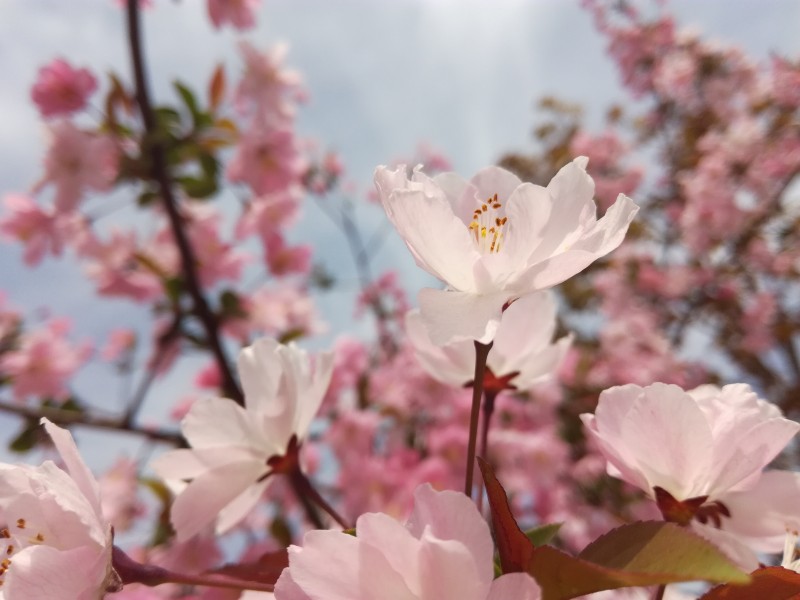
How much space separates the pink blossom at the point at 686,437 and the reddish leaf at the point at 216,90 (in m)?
1.51

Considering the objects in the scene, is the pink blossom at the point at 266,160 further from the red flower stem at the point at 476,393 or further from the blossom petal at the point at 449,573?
the blossom petal at the point at 449,573

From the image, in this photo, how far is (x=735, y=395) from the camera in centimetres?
37

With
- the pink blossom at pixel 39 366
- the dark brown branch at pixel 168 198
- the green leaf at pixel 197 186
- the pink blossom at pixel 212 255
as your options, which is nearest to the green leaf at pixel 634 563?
the dark brown branch at pixel 168 198

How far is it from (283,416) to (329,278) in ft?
10.1

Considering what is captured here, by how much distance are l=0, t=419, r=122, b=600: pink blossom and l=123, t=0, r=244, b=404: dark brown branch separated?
1.07m

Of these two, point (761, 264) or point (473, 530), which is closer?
point (473, 530)

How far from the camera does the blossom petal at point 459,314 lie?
0.33 metres

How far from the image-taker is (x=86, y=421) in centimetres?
144

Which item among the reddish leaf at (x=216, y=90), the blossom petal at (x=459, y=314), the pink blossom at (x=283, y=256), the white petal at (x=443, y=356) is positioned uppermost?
the reddish leaf at (x=216, y=90)

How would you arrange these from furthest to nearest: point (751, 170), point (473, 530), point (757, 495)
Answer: point (751, 170), point (757, 495), point (473, 530)

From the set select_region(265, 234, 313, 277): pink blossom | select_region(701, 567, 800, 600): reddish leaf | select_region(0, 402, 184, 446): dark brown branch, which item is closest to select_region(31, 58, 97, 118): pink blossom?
select_region(265, 234, 313, 277): pink blossom

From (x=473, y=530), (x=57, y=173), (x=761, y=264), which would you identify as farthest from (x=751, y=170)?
(x=473, y=530)

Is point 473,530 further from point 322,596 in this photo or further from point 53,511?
point 53,511

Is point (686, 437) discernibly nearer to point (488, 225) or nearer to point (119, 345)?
point (488, 225)
